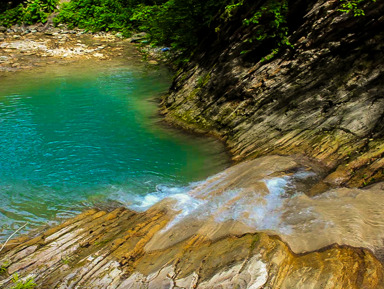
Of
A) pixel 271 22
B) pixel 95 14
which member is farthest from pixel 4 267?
pixel 95 14

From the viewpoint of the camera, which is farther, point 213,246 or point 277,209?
point 277,209

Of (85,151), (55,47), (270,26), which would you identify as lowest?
(85,151)

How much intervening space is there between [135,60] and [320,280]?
18.2 m

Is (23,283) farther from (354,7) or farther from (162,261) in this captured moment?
(354,7)

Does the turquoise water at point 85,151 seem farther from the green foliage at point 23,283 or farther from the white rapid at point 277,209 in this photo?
the green foliage at point 23,283

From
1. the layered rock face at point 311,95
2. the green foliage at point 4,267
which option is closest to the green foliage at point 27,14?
the layered rock face at point 311,95

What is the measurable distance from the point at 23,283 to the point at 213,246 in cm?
285

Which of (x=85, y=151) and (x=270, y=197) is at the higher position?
(x=85, y=151)

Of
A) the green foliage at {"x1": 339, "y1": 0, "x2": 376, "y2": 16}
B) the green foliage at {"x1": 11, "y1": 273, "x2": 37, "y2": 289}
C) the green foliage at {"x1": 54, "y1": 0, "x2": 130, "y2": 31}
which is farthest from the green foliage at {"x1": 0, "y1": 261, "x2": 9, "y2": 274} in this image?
the green foliage at {"x1": 54, "y1": 0, "x2": 130, "y2": 31}

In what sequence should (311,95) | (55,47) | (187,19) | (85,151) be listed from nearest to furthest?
(311,95)
(85,151)
(187,19)
(55,47)

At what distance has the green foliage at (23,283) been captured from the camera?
5.59 meters

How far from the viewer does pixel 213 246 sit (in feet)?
18.7

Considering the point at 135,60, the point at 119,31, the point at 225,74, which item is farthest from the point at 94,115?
the point at 119,31

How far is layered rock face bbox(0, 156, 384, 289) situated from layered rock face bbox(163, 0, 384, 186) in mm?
1234
